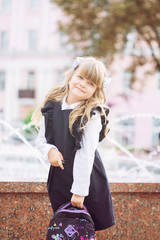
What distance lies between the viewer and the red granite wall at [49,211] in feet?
8.71

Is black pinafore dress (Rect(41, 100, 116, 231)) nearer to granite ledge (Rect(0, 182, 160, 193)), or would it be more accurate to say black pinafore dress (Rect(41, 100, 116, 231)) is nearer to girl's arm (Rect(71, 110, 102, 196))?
girl's arm (Rect(71, 110, 102, 196))

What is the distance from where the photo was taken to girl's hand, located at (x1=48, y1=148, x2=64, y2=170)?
197cm

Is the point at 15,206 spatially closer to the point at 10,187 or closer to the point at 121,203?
the point at 10,187

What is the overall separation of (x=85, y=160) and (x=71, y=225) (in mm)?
347

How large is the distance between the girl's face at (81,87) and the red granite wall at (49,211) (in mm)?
884

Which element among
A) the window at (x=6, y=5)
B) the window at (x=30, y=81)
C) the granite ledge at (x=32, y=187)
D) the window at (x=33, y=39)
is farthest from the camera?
the window at (x=6, y=5)

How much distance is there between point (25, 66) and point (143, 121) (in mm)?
9452

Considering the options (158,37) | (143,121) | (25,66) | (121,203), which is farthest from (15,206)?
(25,66)

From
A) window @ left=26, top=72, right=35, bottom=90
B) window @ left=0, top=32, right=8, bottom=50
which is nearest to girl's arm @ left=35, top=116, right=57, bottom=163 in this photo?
window @ left=26, top=72, right=35, bottom=90

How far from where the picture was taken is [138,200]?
279 centimetres

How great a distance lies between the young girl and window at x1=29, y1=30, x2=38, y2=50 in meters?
24.7

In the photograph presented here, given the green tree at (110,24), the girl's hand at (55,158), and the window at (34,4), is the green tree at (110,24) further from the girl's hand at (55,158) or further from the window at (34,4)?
the window at (34,4)

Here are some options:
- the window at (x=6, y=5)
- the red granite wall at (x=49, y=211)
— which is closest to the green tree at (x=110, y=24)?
the red granite wall at (x=49, y=211)

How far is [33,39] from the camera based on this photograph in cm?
2620
